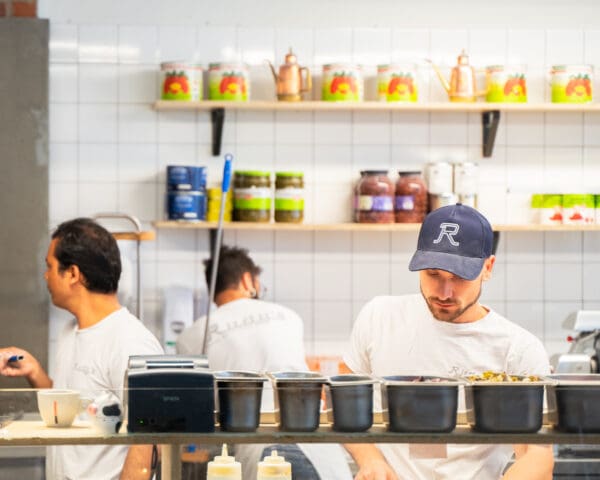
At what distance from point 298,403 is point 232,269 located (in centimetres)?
212

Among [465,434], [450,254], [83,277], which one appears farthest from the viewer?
[83,277]

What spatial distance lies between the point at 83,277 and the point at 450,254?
3.56 ft

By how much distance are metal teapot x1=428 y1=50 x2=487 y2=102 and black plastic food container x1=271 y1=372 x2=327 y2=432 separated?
9.04 feet

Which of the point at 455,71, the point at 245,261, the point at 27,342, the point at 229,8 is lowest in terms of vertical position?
the point at 27,342

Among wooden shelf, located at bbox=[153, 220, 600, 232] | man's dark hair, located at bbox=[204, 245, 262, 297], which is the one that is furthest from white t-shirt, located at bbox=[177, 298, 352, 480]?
wooden shelf, located at bbox=[153, 220, 600, 232]

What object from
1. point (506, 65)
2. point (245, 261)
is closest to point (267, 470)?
point (245, 261)

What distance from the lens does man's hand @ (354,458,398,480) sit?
6.95ft

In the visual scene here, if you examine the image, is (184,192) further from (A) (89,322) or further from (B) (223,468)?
(B) (223,468)

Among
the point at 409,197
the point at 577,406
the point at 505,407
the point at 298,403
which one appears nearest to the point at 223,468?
the point at 298,403

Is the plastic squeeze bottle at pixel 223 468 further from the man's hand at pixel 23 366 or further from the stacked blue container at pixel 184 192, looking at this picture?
the stacked blue container at pixel 184 192

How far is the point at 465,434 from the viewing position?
1.91 metres

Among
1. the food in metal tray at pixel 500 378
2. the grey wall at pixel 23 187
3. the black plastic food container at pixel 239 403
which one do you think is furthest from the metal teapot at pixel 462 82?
the black plastic food container at pixel 239 403

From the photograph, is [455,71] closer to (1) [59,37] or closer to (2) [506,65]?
(2) [506,65]

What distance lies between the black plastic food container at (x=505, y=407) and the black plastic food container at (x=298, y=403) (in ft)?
0.90
